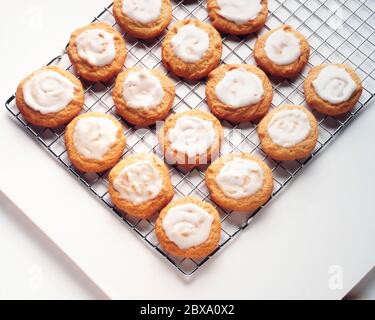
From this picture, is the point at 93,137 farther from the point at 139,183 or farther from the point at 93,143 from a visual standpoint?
the point at 139,183

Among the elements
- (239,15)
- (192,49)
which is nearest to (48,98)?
(192,49)

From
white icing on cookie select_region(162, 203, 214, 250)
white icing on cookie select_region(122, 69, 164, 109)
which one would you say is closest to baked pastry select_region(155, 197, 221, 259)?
white icing on cookie select_region(162, 203, 214, 250)

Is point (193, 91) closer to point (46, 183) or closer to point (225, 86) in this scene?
point (225, 86)

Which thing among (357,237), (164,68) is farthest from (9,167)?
(357,237)

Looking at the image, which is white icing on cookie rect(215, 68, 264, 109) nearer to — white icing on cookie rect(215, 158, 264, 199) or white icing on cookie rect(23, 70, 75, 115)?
white icing on cookie rect(215, 158, 264, 199)

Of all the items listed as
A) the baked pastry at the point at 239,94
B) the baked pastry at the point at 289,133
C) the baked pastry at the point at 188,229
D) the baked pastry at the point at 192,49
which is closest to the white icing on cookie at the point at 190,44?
the baked pastry at the point at 192,49

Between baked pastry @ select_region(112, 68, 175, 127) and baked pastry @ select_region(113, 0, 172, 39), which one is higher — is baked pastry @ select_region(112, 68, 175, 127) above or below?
below

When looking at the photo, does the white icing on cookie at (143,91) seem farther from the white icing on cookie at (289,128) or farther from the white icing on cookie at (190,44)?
the white icing on cookie at (289,128)
